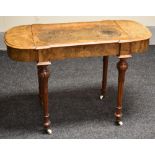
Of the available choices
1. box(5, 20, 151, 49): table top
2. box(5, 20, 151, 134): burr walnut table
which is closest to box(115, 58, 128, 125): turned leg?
box(5, 20, 151, 134): burr walnut table

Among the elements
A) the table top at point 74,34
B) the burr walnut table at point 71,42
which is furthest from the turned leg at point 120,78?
the table top at point 74,34

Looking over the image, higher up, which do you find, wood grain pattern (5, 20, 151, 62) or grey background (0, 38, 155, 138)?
wood grain pattern (5, 20, 151, 62)

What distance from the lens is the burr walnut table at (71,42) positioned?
1572 mm

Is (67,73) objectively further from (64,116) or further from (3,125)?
(3,125)

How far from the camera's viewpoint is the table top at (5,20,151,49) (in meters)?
1.59

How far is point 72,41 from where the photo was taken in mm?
1612

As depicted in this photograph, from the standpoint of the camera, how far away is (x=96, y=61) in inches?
118

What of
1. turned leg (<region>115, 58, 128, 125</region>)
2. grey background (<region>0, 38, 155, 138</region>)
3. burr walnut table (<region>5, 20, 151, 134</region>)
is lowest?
grey background (<region>0, 38, 155, 138</region>)

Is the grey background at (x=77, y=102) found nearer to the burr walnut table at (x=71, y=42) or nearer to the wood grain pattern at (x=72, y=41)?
the burr walnut table at (x=71, y=42)

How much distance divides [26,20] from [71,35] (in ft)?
5.37

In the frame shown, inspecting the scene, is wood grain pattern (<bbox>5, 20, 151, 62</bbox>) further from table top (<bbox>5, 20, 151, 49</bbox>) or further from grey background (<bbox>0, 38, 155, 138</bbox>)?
grey background (<bbox>0, 38, 155, 138</bbox>)

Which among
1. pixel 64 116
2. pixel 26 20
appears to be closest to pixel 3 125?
pixel 64 116

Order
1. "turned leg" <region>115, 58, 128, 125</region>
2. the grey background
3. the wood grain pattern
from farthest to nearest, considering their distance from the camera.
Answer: the grey background
"turned leg" <region>115, 58, 128, 125</region>
the wood grain pattern
